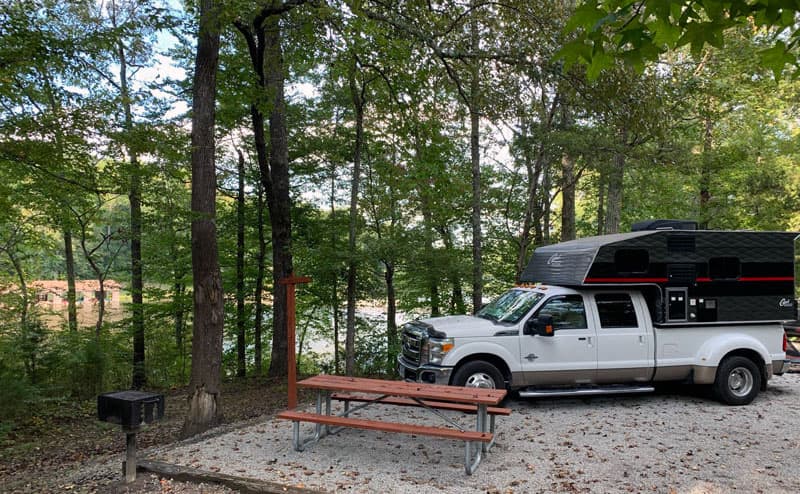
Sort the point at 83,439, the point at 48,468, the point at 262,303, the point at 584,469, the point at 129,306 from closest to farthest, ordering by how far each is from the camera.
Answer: the point at 584,469 < the point at 48,468 < the point at 83,439 < the point at 129,306 < the point at 262,303

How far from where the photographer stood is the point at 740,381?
7621 millimetres

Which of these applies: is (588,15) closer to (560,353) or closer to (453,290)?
(560,353)

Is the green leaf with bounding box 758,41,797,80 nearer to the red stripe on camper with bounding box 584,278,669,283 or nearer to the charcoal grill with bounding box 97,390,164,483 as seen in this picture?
the red stripe on camper with bounding box 584,278,669,283

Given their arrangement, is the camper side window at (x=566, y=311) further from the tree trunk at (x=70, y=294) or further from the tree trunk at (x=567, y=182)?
the tree trunk at (x=70, y=294)

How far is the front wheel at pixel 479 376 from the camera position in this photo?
22.9 feet

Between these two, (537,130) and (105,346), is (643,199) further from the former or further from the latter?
(105,346)

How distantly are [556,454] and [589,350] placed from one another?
2.36 m

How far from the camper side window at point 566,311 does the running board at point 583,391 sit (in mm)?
955

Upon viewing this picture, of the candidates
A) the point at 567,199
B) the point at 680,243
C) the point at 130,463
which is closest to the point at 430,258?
the point at 680,243

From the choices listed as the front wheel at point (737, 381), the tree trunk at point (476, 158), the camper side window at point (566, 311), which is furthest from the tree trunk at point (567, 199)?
the front wheel at point (737, 381)

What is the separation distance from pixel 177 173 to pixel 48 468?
15.9 feet

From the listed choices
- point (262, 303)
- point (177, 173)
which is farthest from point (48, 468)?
point (262, 303)

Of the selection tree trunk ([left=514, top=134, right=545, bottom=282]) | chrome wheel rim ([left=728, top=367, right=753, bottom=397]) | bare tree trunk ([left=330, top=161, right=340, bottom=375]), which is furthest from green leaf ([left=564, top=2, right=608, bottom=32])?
bare tree trunk ([left=330, top=161, right=340, bottom=375])

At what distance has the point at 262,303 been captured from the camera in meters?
15.0
